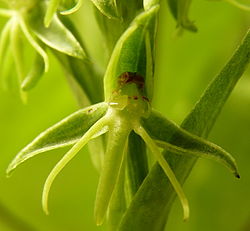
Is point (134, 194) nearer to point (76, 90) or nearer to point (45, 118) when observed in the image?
point (76, 90)

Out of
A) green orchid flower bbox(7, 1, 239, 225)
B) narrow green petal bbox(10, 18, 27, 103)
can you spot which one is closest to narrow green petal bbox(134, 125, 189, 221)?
green orchid flower bbox(7, 1, 239, 225)

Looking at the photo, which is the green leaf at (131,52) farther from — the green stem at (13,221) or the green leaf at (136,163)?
the green stem at (13,221)

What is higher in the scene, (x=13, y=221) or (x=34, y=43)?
(x=34, y=43)

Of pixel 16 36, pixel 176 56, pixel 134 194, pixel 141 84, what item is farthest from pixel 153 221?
pixel 176 56

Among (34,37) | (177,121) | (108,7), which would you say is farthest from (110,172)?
(177,121)

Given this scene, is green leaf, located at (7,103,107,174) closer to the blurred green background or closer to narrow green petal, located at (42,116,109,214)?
narrow green petal, located at (42,116,109,214)

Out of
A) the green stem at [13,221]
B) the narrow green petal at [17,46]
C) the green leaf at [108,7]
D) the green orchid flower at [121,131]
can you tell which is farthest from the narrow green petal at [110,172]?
the green stem at [13,221]

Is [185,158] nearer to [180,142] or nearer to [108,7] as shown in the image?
[180,142]
